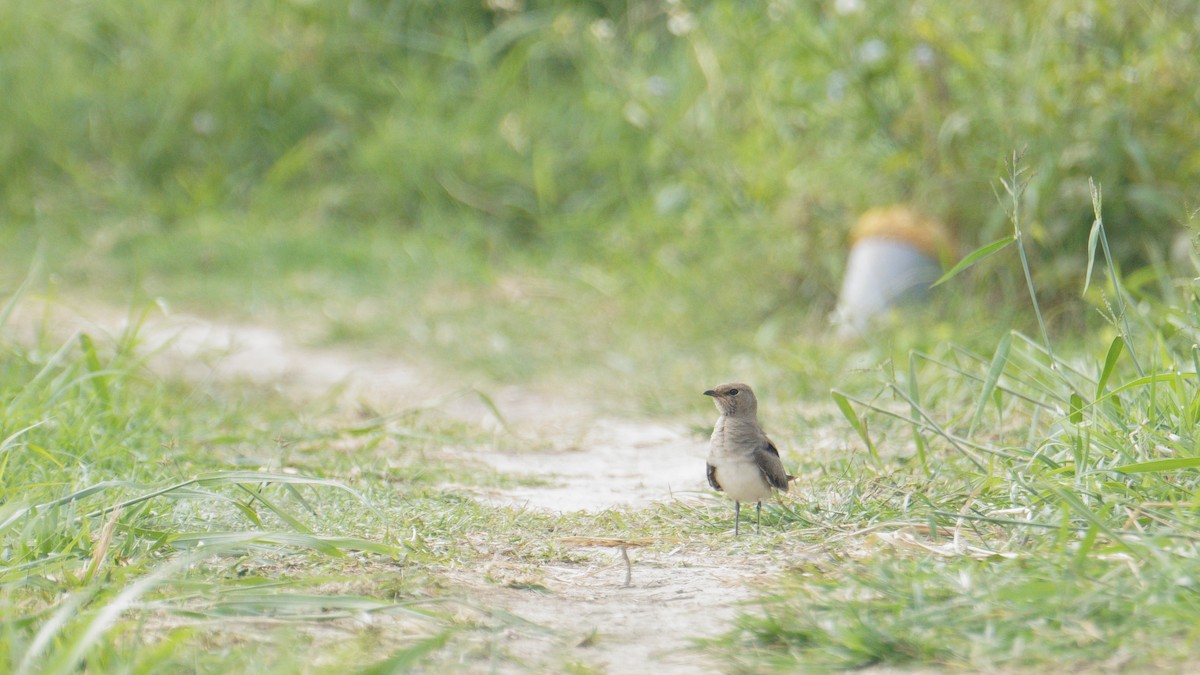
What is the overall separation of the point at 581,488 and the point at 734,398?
25.7 inches

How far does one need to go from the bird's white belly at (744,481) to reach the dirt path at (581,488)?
12cm

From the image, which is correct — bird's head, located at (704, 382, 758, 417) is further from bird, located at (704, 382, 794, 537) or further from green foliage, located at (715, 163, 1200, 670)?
green foliage, located at (715, 163, 1200, 670)

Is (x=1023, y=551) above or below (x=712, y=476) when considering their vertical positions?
below

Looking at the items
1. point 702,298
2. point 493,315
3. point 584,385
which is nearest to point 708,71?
point 702,298

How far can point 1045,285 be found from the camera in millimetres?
5023

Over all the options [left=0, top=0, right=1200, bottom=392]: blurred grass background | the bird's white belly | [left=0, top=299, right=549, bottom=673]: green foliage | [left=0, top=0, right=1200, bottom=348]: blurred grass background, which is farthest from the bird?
[left=0, top=0, right=1200, bottom=348]: blurred grass background

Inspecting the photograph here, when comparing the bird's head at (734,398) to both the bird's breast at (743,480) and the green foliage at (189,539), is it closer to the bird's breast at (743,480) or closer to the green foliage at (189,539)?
the bird's breast at (743,480)

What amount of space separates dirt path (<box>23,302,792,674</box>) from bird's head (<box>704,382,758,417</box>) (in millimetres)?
222

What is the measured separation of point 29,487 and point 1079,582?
2047 mm

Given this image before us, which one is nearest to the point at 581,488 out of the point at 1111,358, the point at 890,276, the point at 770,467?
the point at 770,467

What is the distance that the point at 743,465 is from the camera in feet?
A: 9.07

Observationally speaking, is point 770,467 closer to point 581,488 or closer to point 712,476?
point 712,476

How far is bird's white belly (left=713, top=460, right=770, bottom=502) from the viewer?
9.05ft

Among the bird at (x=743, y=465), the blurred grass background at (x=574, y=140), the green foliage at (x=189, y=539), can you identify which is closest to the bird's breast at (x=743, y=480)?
the bird at (x=743, y=465)
